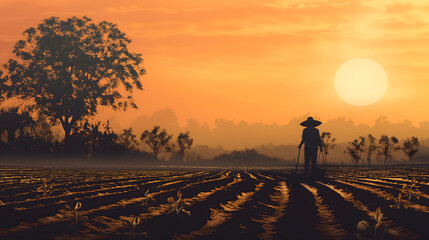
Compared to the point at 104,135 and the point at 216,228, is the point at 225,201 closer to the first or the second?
the point at 216,228

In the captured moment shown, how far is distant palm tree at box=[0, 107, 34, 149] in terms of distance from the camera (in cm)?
5288

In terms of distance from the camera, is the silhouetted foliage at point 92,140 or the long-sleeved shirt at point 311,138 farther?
the silhouetted foliage at point 92,140

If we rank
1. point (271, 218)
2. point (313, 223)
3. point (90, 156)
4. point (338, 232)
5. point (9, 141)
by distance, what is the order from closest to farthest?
point (338, 232) → point (313, 223) → point (271, 218) → point (9, 141) → point (90, 156)

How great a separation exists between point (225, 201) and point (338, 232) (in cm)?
296

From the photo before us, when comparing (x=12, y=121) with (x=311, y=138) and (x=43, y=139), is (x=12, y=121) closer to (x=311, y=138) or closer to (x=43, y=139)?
(x=43, y=139)

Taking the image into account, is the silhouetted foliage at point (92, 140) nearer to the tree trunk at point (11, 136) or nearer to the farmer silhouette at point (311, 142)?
the tree trunk at point (11, 136)

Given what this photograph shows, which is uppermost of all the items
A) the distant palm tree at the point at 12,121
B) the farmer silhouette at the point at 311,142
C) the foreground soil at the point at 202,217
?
the distant palm tree at the point at 12,121

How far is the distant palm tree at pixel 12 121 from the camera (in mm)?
52875

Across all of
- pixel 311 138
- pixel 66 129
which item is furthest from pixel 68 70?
pixel 311 138

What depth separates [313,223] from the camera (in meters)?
5.67

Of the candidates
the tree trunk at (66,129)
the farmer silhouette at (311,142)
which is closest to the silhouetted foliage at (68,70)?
the tree trunk at (66,129)

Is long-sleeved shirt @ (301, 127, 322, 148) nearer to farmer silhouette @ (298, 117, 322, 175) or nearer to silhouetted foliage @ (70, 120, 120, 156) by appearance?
farmer silhouette @ (298, 117, 322, 175)

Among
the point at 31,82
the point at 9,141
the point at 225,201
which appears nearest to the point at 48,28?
the point at 31,82

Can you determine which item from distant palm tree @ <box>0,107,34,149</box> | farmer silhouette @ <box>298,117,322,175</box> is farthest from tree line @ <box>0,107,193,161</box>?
farmer silhouette @ <box>298,117,322,175</box>
